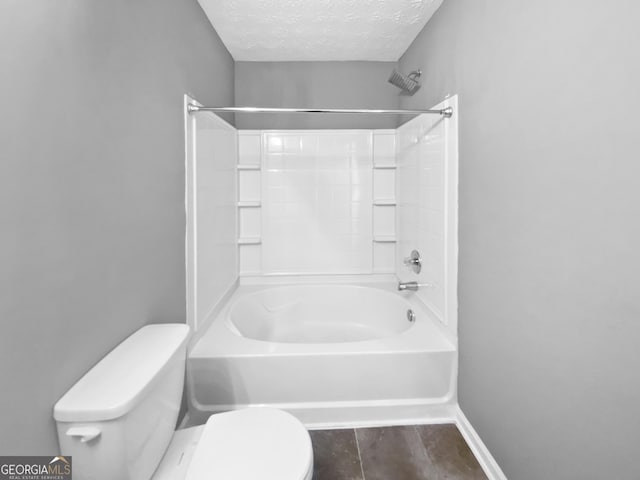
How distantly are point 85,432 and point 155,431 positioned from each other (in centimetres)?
25

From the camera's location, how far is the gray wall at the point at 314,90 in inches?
115

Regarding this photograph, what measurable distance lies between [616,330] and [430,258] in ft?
4.21

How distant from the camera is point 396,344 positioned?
6.17ft

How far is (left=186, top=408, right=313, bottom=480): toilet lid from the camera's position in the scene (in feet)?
3.19

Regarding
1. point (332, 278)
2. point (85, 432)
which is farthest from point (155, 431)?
point (332, 278)

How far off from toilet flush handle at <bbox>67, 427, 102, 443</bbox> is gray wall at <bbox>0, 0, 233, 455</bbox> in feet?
0.26

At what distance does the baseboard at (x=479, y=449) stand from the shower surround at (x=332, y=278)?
8 centimetres

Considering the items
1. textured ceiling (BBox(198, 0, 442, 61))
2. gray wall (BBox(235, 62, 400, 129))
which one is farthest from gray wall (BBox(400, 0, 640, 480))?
gray wall (BBox(235, 62, 400, 129))

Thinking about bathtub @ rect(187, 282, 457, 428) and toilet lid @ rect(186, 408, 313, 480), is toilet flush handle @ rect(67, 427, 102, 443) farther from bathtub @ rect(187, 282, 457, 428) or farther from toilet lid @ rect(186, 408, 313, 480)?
bathtub @ rect(187, 282, 457, 428)

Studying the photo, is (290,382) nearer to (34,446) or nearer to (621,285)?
(34,446)

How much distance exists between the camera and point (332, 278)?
9.91ft

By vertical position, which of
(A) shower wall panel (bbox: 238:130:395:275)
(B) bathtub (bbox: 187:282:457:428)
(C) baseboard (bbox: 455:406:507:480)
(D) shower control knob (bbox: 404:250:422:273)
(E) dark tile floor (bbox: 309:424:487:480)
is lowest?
(E) dark tile floor (bbox: 309:424:487:480)

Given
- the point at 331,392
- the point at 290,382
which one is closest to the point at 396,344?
the point at 331,392

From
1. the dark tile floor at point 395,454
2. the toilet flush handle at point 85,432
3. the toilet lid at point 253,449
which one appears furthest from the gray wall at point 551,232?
the toilet flush handle at point 85,432
